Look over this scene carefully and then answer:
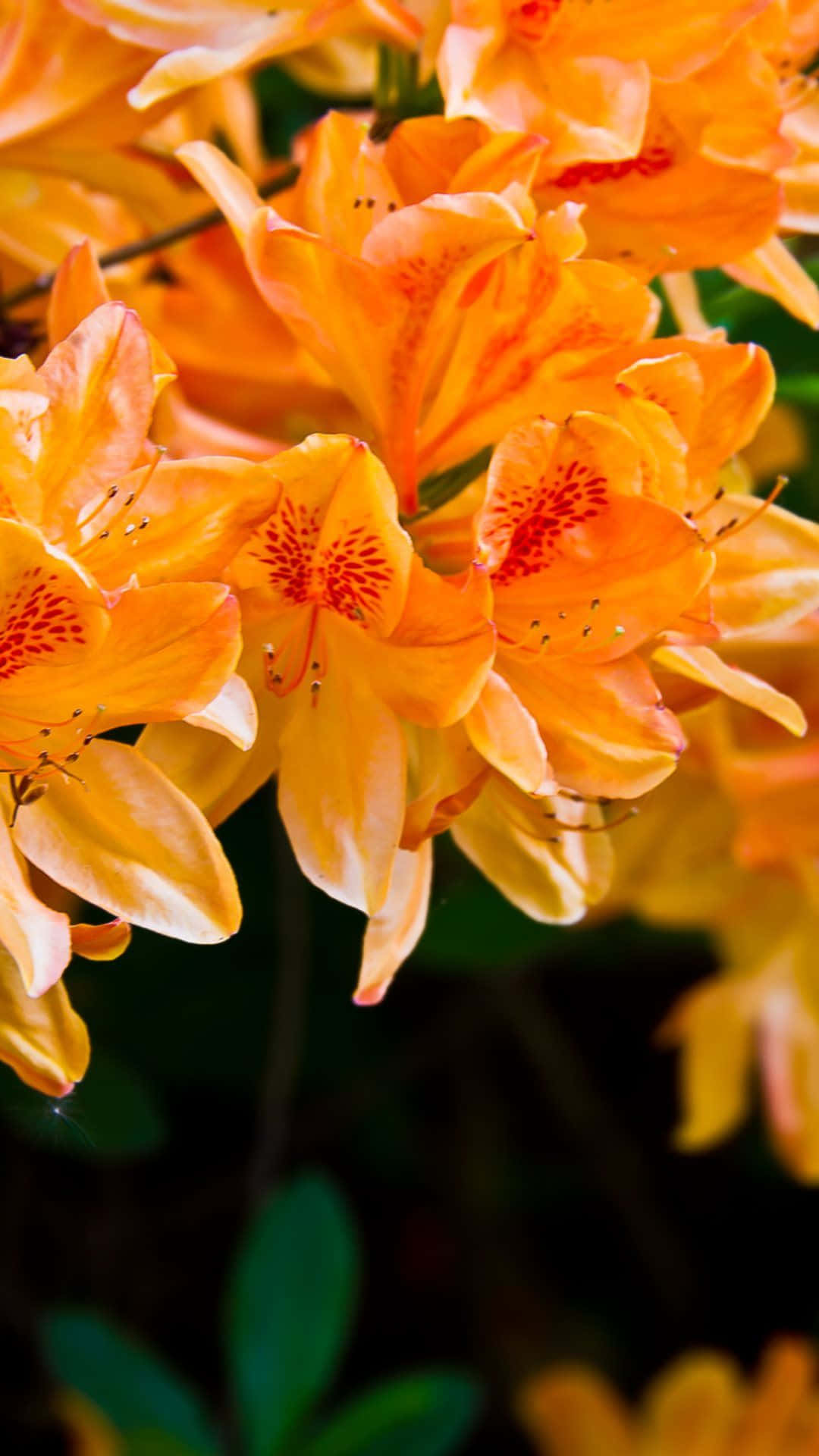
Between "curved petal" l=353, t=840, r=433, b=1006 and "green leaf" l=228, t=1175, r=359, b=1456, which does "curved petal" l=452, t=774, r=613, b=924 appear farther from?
"green leaf" l=228, t=1175, r=359, b=1456

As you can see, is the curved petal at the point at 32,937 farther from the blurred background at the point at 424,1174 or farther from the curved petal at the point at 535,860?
the blurred background at the point at 424,1174

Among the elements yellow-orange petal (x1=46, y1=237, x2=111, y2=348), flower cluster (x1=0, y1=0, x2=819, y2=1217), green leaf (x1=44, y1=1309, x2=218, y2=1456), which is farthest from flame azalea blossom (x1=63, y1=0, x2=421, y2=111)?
green leaf (x1=44, y1=1309, x2=218, y2=1456)

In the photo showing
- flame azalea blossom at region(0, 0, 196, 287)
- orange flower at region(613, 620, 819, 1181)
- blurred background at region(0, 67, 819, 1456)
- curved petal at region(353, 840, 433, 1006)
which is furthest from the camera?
blurred background at region(0, 67, 819, 1456)

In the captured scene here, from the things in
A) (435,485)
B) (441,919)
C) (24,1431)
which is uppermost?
(435,485)

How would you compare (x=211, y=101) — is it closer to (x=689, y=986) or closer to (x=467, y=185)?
(x=467, y=185)

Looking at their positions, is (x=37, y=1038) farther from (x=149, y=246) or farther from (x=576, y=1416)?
(x=576, y=1416)

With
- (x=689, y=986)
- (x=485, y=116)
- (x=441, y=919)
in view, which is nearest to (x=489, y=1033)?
(x=689, y=986)
